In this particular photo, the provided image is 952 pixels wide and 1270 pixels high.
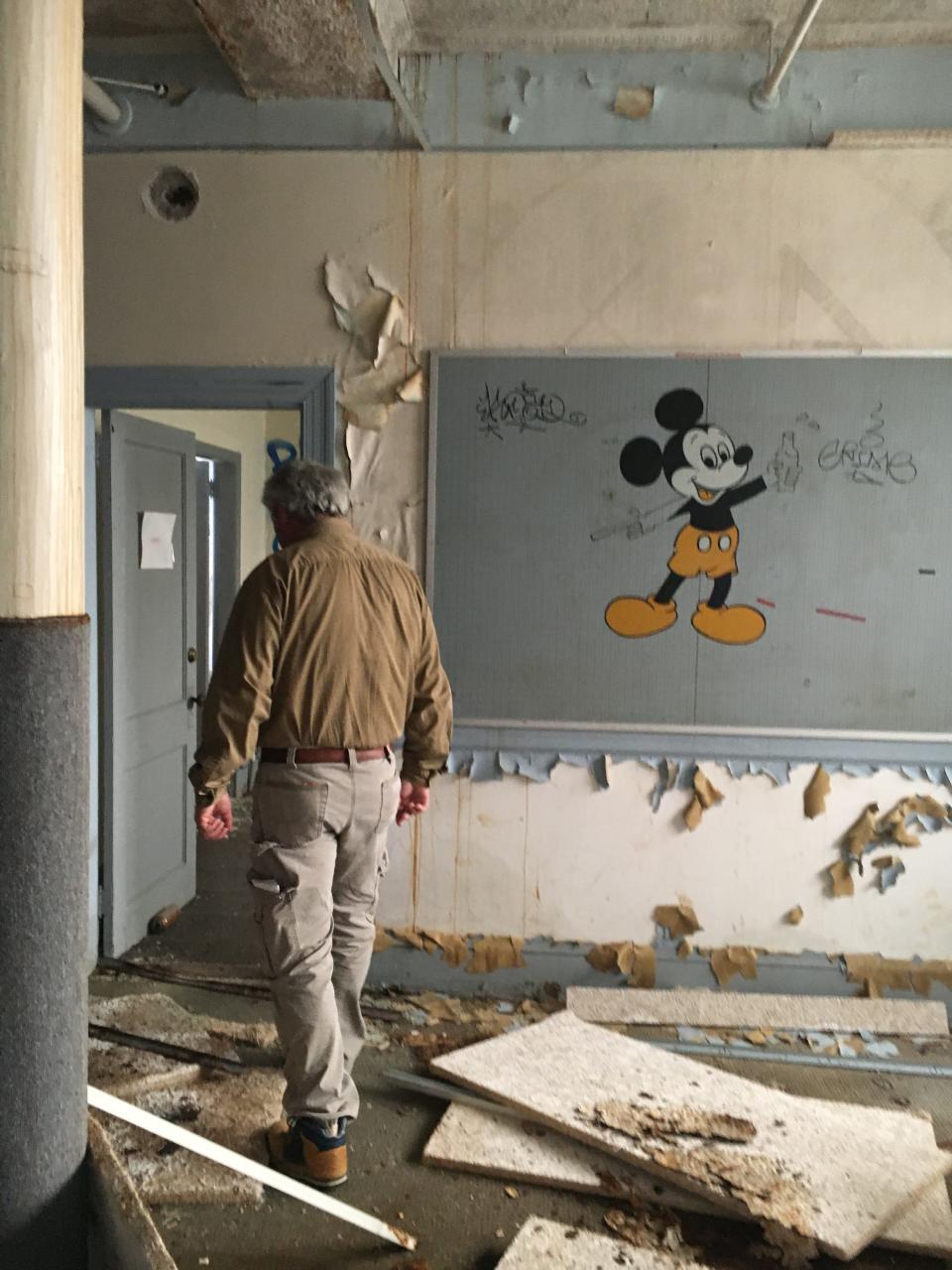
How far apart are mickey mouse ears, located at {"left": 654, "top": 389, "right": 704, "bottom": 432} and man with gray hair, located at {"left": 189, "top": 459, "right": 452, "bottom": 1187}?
1280mm

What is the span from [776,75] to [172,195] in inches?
79.0

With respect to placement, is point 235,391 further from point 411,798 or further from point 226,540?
point 226,540

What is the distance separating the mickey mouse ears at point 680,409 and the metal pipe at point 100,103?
204 centimetres

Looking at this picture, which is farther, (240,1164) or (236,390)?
(236,390)

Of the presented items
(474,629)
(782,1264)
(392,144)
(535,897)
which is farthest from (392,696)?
(392,144)

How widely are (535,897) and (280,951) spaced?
1299 millimetres

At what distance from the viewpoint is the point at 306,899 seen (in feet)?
8.00

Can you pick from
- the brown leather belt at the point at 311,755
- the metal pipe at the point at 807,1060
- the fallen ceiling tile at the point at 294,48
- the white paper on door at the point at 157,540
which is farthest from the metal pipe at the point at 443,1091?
the fallen ceiling tile at the point at 294,48

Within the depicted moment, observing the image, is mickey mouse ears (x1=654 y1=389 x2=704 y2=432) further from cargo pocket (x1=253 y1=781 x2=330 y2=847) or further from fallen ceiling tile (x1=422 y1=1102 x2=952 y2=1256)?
fallen ceiling tile (x1=422 y1=1102 x2=952 y2=1256)

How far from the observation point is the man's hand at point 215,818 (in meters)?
2.45

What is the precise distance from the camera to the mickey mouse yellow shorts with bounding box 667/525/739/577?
338 centimetres

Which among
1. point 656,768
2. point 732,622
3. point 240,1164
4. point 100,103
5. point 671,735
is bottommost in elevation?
point 240,1164

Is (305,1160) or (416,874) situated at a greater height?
(416,874)

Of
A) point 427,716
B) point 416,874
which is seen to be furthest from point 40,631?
point 416,874
